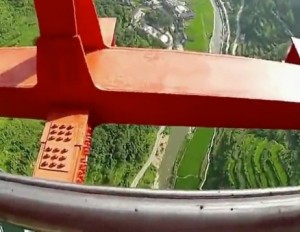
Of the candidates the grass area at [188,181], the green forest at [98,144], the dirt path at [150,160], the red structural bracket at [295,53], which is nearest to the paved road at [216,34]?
the green forest at [98,144]

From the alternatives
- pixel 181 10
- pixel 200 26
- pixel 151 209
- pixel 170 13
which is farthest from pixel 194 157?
pixel 151 209

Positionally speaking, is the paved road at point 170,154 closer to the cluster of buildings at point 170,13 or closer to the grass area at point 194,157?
the grass area at point 194,157

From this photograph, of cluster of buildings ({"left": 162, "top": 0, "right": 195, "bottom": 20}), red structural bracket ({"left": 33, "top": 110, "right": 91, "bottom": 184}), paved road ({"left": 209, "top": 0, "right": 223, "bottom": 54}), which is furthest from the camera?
cluster of buildings ({"left": 162, "top": 0, "right": 195, "bottom": 20})

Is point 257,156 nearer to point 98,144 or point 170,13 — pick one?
point 98,144

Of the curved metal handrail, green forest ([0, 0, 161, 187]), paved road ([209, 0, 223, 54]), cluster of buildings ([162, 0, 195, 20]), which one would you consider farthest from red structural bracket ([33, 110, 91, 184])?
cluster of buildings ([162, 0, 195, 20])

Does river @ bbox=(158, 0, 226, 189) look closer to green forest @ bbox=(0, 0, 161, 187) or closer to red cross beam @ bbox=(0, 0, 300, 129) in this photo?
green forest @ bbox=(0, 0, 161, 187)
